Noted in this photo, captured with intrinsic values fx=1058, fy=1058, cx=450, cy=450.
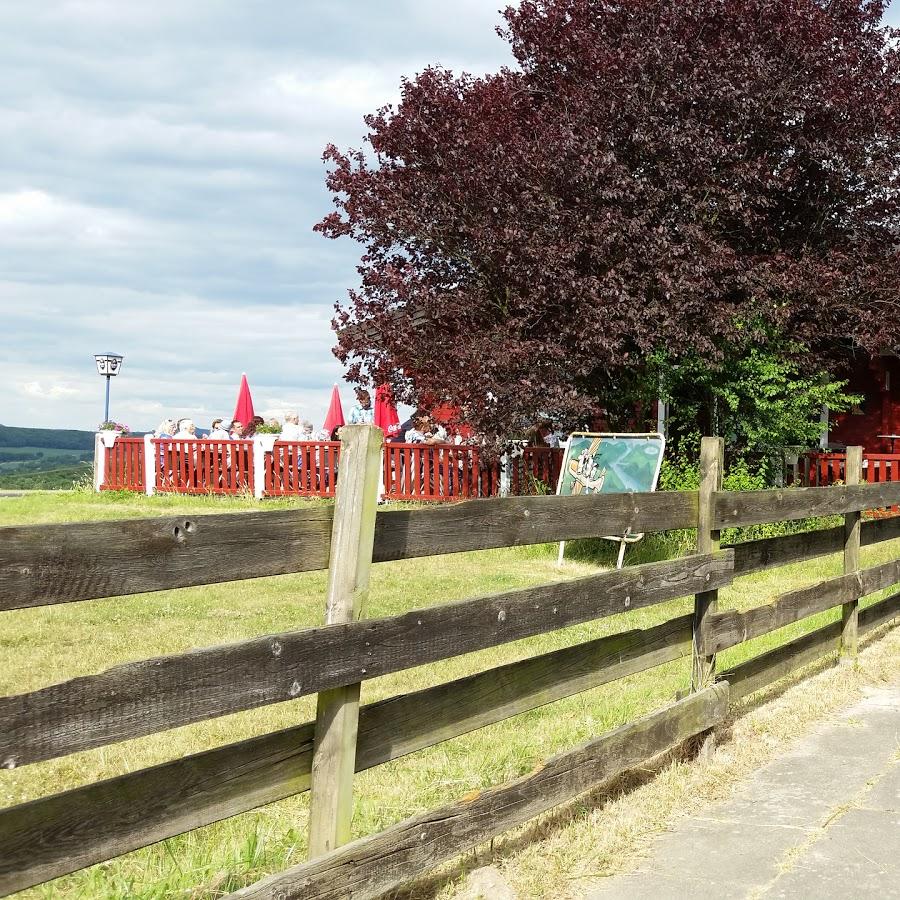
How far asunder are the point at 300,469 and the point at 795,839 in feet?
57.8

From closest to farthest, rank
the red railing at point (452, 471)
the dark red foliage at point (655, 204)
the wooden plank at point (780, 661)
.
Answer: the wooden plank at point (780, 661) < the dark red foliage at point (655, 204) < the red railing at point (452, 471)

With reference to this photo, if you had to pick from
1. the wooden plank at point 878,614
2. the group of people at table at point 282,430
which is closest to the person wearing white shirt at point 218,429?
the group of people at table at point 282,430

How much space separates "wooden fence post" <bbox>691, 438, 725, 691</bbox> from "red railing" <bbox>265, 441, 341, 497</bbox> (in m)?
15.8

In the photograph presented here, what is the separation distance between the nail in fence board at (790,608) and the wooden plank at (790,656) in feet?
0.64

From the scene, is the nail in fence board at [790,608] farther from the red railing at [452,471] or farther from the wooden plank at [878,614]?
the red railing at [452,471]

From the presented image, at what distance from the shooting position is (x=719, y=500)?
17.1ft

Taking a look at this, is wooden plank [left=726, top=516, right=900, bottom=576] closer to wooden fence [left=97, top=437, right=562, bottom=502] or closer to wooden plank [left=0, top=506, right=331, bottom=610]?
wooden plank [left=0, top=506, right=331, bottom=610]

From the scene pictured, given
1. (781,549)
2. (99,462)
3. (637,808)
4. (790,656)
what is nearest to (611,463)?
(790,656)

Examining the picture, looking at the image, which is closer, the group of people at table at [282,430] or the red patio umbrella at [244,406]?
the group of people at table at [282,430]

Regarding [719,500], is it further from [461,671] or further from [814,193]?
[814,193]

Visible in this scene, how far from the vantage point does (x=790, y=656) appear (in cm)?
653

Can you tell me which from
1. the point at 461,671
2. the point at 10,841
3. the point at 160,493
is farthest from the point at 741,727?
the point at 160,493

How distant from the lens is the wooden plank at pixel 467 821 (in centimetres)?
292

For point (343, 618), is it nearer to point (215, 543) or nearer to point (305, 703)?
point (215, 543)
